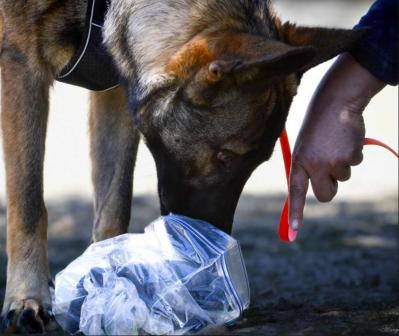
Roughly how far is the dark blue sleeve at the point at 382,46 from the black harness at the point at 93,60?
1.14 m

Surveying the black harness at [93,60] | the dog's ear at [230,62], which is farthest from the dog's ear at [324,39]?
the black harness at [93,60]

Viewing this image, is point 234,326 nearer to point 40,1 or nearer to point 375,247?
point 40,1

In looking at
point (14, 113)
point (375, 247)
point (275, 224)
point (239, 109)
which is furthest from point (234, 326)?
point (275, 224)

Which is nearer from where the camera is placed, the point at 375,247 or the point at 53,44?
the point at 53,44

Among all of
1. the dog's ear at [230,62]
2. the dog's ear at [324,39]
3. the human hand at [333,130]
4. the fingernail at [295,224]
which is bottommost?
the fingernail at [295,224]

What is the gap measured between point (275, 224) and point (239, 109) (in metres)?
2.86

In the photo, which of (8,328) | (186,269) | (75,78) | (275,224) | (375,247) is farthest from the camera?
(275,224)

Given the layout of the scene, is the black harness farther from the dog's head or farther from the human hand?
the human hand

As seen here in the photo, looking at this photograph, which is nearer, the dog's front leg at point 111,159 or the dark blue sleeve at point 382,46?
the dark blue sleeve at point 382,46

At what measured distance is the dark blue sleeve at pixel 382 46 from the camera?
3.64 meters

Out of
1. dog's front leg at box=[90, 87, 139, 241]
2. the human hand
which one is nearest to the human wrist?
the human hand

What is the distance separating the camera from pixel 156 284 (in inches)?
139

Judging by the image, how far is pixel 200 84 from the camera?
3.76 meters

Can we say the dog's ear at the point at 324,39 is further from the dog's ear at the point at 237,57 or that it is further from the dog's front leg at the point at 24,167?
the dog's front leg at the point at 24,167
